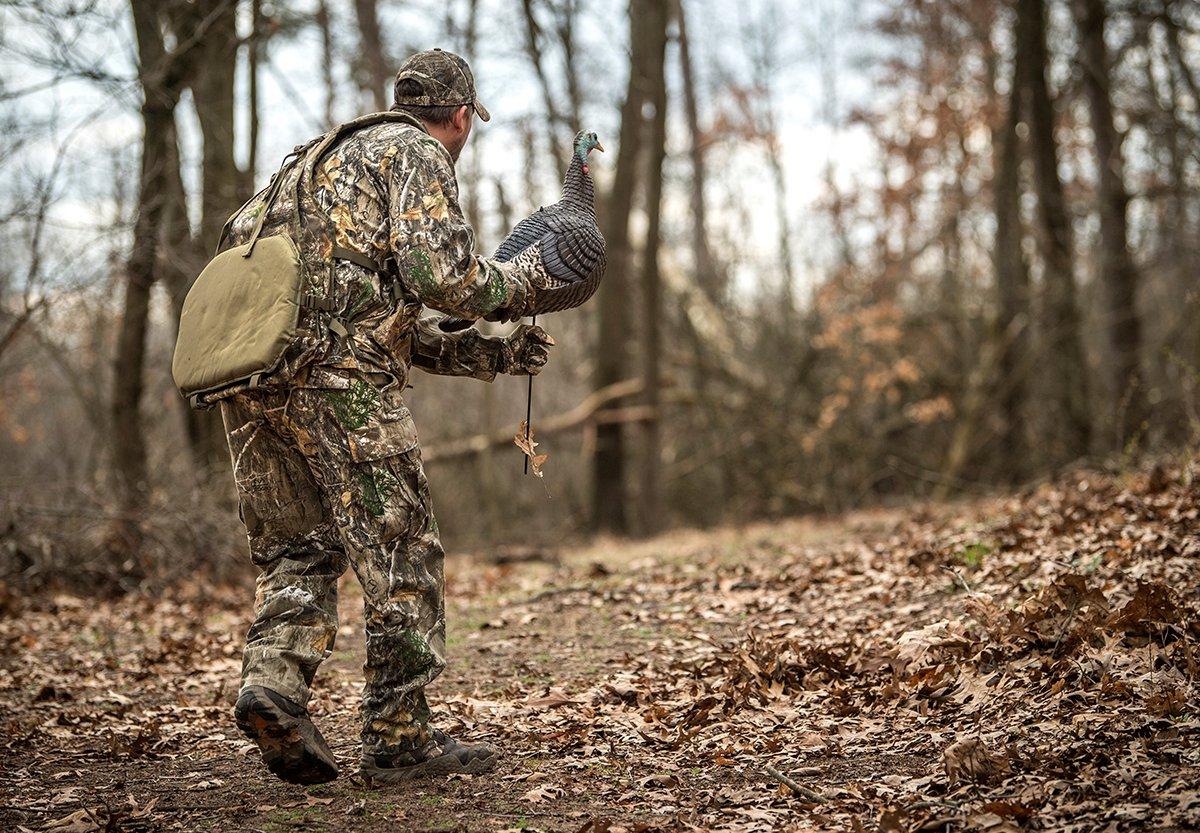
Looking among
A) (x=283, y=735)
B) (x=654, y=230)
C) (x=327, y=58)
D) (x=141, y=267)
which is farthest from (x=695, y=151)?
(x=283, y=735)


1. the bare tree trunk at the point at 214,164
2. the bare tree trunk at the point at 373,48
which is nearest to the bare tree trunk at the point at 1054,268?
the bare tree trunk at the point at 373,48

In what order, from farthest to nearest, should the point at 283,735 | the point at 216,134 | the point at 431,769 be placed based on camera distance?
the point at 216,134 < the point at 431,769 < the point at 283,735

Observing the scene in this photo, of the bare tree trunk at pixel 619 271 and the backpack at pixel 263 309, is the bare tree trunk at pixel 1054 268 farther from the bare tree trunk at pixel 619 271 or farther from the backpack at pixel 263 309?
the backpack at pixel 263 309

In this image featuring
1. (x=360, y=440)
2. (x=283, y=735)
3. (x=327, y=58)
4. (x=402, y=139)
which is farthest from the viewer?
(x=327, y=58)

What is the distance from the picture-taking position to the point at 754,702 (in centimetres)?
481

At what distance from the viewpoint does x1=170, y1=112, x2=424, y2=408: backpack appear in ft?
12.3

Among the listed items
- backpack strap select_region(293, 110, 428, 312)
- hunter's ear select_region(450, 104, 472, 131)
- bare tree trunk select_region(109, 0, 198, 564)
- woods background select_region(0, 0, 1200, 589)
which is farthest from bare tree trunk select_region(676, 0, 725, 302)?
backpack strap select_region(293, 110, 428, 312)

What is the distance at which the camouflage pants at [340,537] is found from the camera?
3867 mm

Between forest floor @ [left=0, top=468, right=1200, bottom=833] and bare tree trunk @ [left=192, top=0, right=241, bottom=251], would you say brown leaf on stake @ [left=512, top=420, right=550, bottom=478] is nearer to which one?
forest floor @ [left=0, top=468, right=1200, bottom=833]

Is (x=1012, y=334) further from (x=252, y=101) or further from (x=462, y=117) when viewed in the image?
(x=462, y=117)

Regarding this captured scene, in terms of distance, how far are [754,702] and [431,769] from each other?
148 centimetres

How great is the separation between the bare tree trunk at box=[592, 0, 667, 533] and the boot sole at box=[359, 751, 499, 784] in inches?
405

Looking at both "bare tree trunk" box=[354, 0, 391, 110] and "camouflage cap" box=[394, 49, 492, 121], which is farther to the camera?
"bare tree trunk" box=[354, 0, 391, 110]

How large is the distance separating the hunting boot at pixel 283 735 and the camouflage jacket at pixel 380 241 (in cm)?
108
